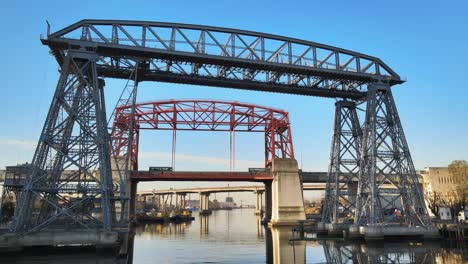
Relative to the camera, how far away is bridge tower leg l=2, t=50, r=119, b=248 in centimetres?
2770

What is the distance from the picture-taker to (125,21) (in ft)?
107

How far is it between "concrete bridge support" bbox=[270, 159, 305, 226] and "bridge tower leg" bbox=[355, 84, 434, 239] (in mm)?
24820

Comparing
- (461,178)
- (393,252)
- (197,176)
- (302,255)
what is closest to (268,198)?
(197,176)

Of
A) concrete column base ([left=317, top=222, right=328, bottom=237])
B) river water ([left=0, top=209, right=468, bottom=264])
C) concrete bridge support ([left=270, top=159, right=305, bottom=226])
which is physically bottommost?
river water ([left=0, top=209, right=468, bottom=264])

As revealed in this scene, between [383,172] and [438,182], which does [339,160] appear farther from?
[438,182]

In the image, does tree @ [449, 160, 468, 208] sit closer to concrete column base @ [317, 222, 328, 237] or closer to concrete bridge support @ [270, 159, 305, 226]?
concrete bridge support @ [270, 159, 305, 226]

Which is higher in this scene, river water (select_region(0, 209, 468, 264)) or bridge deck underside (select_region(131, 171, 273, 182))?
bridge deck underside (select_region(131, 171, 273, 182))

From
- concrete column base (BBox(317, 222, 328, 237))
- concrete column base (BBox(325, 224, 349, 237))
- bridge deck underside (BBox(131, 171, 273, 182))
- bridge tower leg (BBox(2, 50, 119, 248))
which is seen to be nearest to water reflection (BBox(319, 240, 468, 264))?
concrete column base (BBox(325, 224, 349, 237))

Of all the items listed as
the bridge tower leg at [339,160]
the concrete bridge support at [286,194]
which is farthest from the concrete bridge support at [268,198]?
the bridge tower leg at [339,160]

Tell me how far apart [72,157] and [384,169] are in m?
26.6

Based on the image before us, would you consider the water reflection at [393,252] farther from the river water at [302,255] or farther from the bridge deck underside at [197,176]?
the bridge deck underside at [197,176]

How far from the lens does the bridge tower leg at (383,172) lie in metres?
34.7

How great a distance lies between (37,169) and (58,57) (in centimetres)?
964

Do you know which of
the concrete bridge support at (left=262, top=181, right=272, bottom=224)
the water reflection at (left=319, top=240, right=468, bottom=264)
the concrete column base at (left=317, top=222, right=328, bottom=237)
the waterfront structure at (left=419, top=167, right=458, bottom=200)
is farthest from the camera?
the waterfront structure at (left=419, top=167, right=458, bottom=200)
